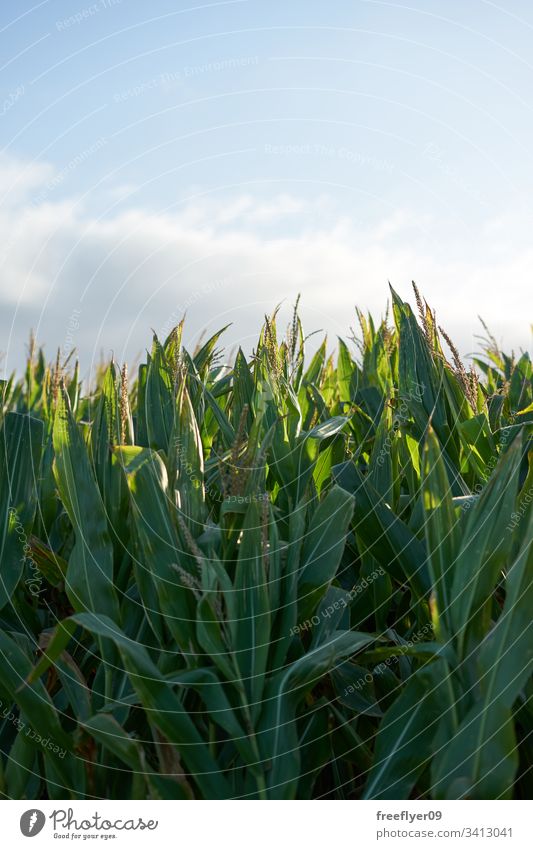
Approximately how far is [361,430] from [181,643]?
3.07 ft

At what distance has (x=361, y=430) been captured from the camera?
1848 mm

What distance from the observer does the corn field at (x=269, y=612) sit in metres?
0.98

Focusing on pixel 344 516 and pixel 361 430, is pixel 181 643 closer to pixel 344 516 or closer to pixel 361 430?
pixel 344 516

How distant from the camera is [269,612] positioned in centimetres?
102

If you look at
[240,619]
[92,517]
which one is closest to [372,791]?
[240,619]

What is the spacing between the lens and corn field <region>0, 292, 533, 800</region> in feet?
3.22
